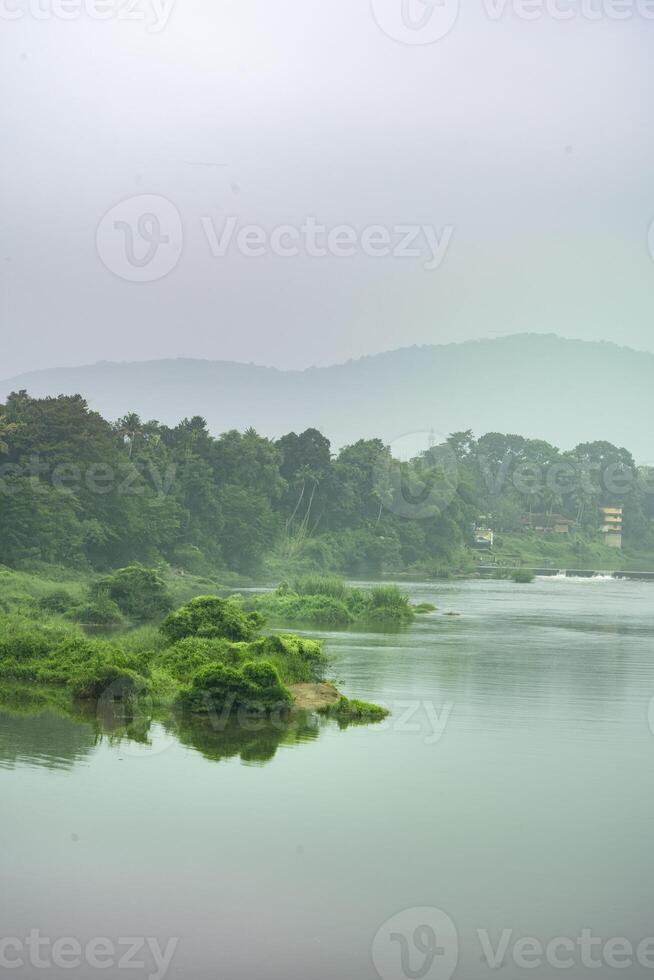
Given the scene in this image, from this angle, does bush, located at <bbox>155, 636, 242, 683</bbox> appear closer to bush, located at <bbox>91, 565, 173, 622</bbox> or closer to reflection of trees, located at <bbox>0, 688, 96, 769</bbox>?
reflection of trees, located at <bbox>0, 688, 96, 769</bbox>

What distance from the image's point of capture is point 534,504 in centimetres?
11456

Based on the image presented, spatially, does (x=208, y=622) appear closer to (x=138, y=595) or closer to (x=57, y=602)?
(x=138, y=595)

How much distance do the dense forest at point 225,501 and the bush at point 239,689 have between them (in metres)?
27.9

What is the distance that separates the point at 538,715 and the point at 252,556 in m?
44.9

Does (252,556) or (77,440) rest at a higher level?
(77,440)

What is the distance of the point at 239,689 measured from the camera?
A: 739 inches

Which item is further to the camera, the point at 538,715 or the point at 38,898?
the point at 538,715

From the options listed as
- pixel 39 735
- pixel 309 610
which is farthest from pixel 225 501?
pixel 39 735

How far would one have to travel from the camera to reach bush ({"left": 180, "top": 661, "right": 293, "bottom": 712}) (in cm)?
Answer: 1869

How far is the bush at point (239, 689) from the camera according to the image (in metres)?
18.7

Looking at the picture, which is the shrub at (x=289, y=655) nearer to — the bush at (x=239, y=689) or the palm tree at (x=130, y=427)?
the bush at (x=239, y=689)

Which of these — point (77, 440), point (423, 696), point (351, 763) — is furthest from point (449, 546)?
point (351, 763)

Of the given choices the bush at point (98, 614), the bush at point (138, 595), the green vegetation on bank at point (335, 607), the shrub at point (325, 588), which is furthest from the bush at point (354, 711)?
the shrub at point (325, 588)

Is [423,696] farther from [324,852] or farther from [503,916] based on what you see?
[503,916]
